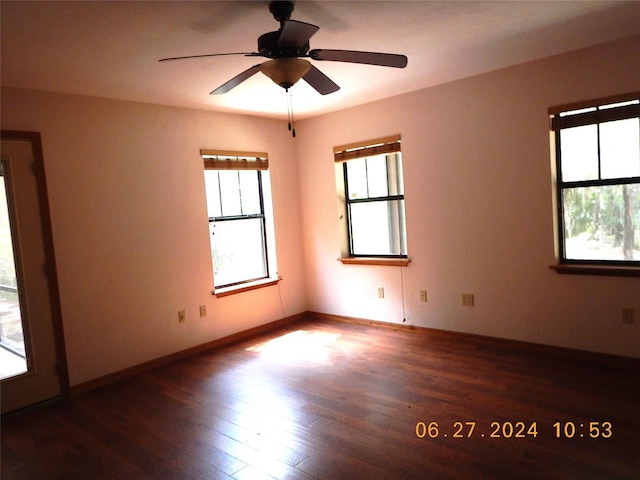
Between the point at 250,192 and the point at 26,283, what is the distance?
7.68 ft

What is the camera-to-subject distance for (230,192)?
185 inches

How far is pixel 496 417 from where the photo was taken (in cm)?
265

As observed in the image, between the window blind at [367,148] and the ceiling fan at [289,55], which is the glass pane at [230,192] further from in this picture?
the ceiling fan at [289,55]

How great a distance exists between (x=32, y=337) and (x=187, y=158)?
196cm

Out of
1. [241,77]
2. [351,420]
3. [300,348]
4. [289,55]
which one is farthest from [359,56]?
[300,348]

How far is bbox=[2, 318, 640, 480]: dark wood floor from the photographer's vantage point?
2.27 metres

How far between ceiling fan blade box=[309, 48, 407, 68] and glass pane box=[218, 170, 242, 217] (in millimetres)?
2548

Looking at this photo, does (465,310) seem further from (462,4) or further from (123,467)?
(123,467)

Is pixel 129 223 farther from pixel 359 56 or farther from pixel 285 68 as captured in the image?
pixel 359 56

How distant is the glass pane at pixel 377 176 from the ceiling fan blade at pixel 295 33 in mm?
2571

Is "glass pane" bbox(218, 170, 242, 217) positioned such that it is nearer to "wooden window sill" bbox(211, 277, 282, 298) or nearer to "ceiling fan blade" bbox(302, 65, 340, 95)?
"wooden window sill" bbox(211, 277, 282, 298)

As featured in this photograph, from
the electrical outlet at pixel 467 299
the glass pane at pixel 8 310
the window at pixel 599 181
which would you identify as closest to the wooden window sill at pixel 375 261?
the electrical outlet at pixel 467 299

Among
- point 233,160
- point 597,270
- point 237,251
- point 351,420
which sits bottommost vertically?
point 351,420

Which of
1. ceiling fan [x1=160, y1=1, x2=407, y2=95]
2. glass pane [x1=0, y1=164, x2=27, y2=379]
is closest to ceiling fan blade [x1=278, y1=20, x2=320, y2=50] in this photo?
ceiling fan [x1=160, y1=1, x2=407, y2=95]
